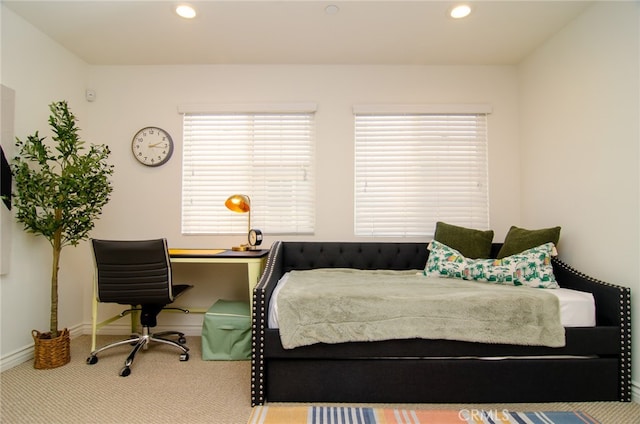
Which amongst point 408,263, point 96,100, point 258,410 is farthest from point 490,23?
point 96,100

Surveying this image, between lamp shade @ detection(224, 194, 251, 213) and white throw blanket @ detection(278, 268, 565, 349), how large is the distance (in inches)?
42.1

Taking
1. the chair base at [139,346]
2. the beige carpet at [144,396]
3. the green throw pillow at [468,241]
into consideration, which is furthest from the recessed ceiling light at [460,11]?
the chair base at [139,346]

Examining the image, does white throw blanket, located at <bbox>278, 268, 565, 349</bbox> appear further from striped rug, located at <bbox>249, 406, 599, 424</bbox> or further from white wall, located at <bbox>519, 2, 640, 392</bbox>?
white wall, located at <bbox>519, 2, 640, 392</bbox>

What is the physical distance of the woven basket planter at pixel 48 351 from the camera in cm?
210

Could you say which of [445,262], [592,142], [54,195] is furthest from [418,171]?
[54,195]

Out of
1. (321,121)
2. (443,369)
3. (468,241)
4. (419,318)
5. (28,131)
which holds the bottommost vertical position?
(443,369)

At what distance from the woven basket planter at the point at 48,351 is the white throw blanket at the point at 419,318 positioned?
5.76 ft

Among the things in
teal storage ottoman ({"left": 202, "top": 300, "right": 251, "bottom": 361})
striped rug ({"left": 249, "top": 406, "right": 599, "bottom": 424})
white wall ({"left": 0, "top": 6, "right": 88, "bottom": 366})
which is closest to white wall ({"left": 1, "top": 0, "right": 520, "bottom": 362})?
white wall ({"left": 0, "top": 6, "right": 88, "bottom": 366})

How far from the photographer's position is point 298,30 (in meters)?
2.33

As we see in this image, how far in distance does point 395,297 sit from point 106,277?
1967mm

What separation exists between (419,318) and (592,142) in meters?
1.69

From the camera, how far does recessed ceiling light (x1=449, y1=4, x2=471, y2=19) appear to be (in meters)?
2.07

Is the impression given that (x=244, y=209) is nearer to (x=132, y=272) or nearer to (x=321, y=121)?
(x=132, y=272)

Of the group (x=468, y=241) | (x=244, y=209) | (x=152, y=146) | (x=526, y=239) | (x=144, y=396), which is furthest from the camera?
(x=152, y=146)
